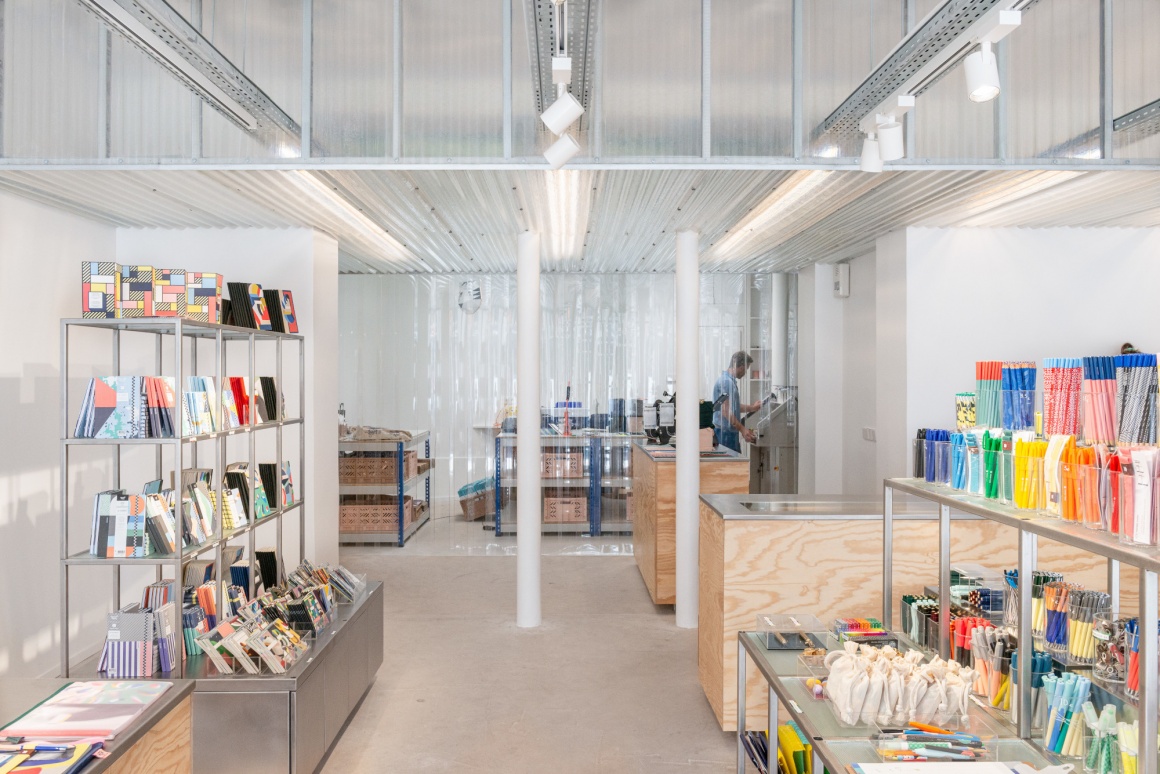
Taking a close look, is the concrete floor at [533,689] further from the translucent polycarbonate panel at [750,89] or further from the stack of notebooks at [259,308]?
the translucent polycarbonate panel at [750,89]

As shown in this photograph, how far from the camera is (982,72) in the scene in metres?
2.68

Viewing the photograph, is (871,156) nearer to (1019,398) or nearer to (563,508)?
(1019,398)

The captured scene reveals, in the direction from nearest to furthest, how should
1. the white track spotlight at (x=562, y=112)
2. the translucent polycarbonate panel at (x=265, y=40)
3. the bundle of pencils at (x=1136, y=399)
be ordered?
the bundle of pencils at (x=1136, y=399) < the white track spotlight at (x=562, y=112) < the translucent polycarbonate panel at (x=265, y=40)

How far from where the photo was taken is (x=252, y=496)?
3967 millimetres

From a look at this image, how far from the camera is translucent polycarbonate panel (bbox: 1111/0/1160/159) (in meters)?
4.05

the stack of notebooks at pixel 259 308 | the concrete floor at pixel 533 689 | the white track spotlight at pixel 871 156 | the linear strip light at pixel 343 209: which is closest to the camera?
the white track spotlight at pixel 871 156

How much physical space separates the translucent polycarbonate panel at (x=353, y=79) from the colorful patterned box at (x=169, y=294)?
1.04 meters

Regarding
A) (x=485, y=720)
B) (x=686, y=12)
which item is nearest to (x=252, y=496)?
(x=485, y=720)

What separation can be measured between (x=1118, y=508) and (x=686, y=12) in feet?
10.9

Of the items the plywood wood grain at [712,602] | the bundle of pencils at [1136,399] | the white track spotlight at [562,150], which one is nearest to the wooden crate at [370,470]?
the plywood wood grain at [712,602]

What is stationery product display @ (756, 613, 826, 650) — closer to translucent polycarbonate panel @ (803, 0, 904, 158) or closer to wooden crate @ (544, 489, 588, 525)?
translucent polycarbonate panel @ (803, 0, 904, 158)

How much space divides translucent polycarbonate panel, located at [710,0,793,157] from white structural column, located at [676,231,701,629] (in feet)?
5.38

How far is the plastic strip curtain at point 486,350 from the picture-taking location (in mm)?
8852

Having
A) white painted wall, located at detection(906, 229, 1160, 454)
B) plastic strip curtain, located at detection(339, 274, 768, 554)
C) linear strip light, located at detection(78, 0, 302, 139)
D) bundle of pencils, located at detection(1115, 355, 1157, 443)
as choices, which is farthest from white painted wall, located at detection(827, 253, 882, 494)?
linear strip light, located at detection(78, 0, 302, 139)
